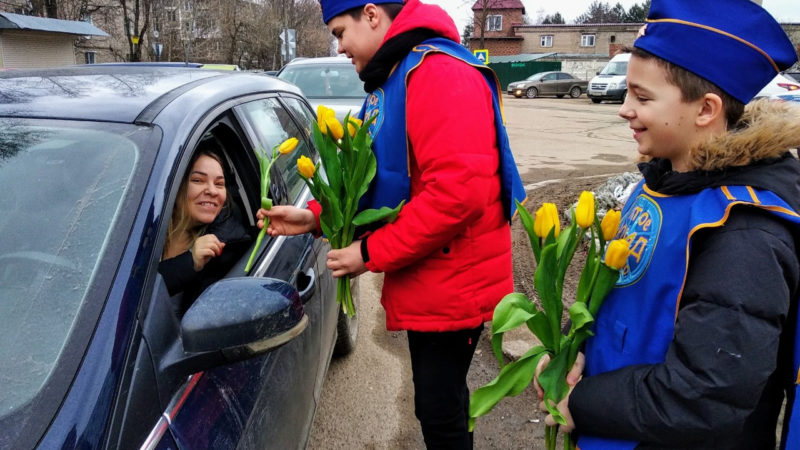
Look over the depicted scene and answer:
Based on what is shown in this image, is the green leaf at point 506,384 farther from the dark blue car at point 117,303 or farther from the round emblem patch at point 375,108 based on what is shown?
the round emblem patch at point 375,108

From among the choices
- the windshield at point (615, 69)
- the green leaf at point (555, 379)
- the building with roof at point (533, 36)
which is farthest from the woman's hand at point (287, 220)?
the building with roof at point (533, 36)

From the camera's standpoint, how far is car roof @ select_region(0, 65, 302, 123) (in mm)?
1668

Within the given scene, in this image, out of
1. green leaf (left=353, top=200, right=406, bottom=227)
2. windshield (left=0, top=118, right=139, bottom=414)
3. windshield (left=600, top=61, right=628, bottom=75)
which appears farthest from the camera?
windshield (left=600, top=61, right=628, bottom=75)

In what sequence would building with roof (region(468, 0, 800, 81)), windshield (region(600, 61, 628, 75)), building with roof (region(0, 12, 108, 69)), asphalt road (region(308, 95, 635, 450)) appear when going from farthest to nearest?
building with roof (region(468, 0, 800, 81)), windshield (region(600, 61, 628, 75)), building with roof (region(0, 12, 108, 69)), asphalt road (region(308, 95, 635, 450))

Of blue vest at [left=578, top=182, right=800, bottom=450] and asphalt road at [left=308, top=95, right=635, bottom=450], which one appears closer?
blue vest at [left=578, top=182, right=800, bottom=450]

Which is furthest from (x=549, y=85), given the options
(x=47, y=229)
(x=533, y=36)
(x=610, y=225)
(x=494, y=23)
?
(x=47, y=229)

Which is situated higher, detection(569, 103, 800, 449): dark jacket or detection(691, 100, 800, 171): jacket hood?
detection(691, 100, 800, 171): jacket hood

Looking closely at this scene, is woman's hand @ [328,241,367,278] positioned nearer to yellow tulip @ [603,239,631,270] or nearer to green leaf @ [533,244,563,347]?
green leaf @ [533,244,563,347]

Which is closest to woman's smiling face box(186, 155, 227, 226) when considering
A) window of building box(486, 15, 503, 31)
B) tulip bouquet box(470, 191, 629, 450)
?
tulip bouquet box(470, 191, 629, 450)

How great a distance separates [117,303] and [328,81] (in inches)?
310

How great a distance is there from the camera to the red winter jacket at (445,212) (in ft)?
5.38

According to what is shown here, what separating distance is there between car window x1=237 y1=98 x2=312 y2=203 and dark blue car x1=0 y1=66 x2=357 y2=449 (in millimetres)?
407

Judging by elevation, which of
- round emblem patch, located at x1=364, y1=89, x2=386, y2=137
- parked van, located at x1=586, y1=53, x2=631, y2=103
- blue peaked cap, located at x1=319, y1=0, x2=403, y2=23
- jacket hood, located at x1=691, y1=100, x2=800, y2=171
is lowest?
jacket hood, located at x1=691, y1=100, x2=800, y2=171

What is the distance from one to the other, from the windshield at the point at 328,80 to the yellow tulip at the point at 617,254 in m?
7.47
